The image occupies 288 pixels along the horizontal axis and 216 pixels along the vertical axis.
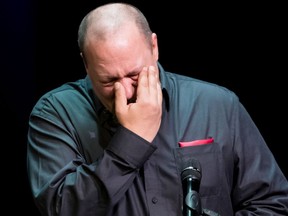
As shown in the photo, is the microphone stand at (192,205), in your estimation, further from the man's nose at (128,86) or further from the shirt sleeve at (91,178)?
the man's nose at (128,86)

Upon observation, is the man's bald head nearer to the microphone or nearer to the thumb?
the thumb

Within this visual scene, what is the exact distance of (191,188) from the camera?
4.96 ft

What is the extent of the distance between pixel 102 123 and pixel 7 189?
1.07 meters

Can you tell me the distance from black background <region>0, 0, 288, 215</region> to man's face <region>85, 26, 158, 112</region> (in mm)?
1051

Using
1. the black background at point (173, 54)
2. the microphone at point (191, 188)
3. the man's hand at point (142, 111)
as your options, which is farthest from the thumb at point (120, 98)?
the black background at point (173, 54)

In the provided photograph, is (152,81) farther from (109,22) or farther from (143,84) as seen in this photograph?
(109,22)

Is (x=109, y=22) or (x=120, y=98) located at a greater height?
(x=109, y=22)

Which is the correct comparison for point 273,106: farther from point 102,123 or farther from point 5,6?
point 5,6

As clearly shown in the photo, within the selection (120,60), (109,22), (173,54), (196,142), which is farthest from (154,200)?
(173,54)

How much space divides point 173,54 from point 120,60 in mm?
1132

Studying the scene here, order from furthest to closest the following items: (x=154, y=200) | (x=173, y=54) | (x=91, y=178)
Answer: (x=173, y=54) → (x=154, y=200) → (x=91, y=178)

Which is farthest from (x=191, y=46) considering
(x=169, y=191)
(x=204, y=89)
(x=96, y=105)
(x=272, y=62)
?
(x=169, y=191)

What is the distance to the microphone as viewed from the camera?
145cm

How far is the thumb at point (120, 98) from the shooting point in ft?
5.83
